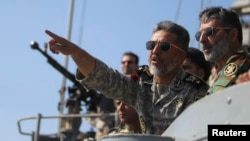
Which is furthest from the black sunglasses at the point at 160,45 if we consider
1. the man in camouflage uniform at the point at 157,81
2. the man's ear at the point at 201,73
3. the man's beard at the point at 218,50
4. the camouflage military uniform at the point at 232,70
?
the man's ear at the point at 201,73

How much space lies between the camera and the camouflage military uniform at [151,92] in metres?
4.17

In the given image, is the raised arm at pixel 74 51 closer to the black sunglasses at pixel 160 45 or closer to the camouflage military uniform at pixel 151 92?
the camouflage military uniform at pixel 151 92

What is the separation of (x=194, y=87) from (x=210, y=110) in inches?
58.1

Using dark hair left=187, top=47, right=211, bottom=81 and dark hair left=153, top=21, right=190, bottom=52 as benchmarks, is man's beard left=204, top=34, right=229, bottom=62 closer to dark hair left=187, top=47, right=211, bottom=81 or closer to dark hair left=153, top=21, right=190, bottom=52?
Answer: dark hair left=153, top=21, right=190, bottom=52

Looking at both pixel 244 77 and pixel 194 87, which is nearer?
pixel 244 77

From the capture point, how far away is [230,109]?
2.77 metres

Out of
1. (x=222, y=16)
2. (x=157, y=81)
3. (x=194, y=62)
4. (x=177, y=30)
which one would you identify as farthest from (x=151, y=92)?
(x=194, y=62)

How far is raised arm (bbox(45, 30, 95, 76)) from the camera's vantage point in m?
4.00

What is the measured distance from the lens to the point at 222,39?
4.11 meters

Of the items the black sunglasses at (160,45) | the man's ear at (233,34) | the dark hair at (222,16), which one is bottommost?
the black sunglasses at (160,45)

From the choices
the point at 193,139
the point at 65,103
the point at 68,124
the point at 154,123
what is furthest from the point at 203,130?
the point at 65,103

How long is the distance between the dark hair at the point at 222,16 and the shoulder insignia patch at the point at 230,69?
14.2 inches

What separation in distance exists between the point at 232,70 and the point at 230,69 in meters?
0.03

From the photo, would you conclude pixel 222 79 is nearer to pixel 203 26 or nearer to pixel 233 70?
pixel 233 70
